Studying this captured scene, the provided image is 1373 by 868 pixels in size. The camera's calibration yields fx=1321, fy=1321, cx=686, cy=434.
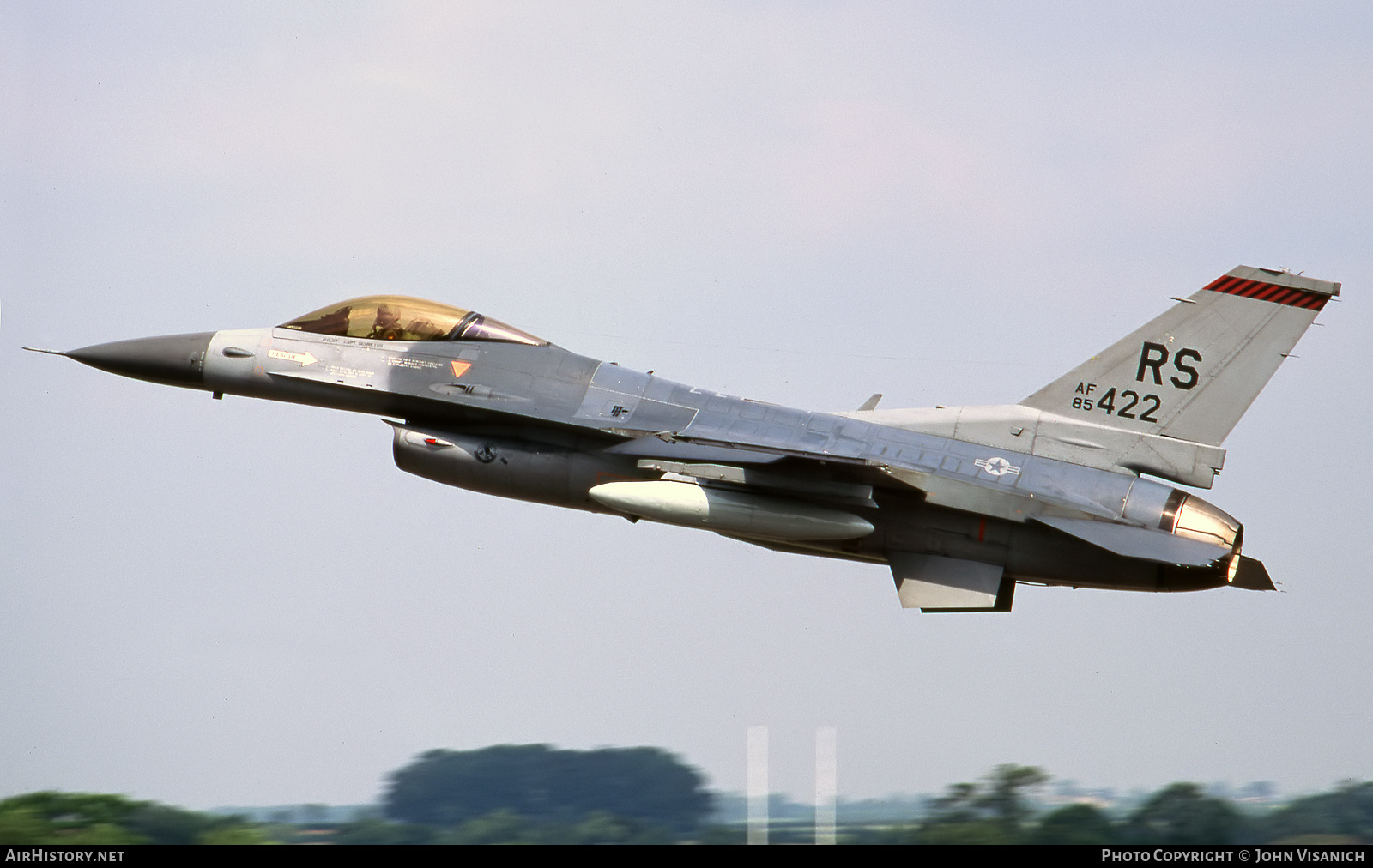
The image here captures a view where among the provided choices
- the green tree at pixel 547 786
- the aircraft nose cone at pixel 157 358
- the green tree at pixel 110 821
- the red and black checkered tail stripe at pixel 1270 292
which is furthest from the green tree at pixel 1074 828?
the aircraft nose cone at pixel 157 358

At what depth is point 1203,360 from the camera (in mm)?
12781

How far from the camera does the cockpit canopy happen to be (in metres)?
13.9

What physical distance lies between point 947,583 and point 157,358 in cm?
854

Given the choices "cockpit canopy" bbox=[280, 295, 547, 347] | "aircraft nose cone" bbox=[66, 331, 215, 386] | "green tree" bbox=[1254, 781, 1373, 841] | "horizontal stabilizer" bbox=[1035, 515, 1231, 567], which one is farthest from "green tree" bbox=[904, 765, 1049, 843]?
"aircraft nose cone" bbox=[66, 331, 215, 386]

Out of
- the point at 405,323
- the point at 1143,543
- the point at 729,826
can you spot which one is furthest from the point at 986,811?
the point at 405,323

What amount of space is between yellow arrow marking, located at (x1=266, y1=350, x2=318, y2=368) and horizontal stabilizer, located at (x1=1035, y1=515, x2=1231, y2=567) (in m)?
7.58

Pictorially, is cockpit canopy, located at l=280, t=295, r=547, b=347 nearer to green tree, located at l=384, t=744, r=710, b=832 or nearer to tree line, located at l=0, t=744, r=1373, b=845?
tree line, located at l=0, t=744, r=1373, b=845

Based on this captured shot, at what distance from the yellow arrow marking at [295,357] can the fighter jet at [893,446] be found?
2cm

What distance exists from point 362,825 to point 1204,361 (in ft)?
39.4
